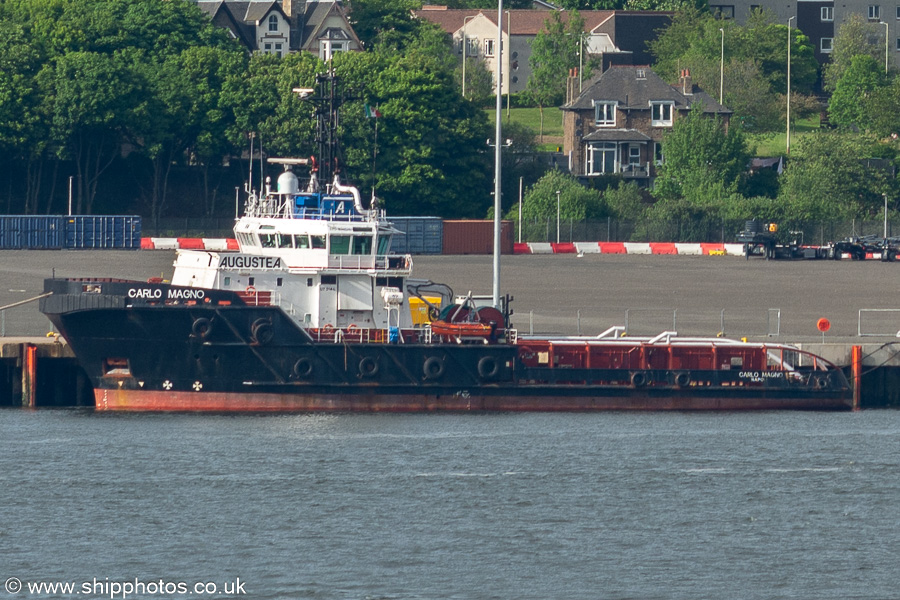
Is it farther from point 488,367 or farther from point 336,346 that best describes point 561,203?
point 336,346

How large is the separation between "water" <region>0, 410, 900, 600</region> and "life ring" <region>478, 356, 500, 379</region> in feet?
3.90

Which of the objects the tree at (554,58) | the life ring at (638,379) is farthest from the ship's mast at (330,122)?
the tree at (554,58)

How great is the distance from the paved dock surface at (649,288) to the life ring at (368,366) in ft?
34.4

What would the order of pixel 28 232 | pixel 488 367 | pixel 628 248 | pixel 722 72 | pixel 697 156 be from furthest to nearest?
pixel 722 72 → pixel 697 156 → pixel 628 248 → pixel 28 232 → pixel 488 367

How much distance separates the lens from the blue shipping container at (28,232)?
90500 millimetres

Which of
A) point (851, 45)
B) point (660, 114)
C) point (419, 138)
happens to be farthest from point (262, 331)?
point (851, 45)

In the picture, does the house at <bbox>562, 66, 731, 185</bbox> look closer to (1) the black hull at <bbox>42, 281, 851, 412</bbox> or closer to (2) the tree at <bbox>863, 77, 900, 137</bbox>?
(2) the tree at <bbox>863, 77, 900, 137</bbox>

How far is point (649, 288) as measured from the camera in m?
70.6

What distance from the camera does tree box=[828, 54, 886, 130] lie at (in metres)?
138

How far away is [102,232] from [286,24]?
61.5 meters

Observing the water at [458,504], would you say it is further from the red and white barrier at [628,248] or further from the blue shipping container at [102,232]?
the red and white barrier at [628,248]

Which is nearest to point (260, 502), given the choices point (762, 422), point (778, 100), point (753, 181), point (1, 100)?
point (762, 422)

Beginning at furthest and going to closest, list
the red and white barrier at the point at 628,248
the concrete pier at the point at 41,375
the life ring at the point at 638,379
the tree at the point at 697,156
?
the tree at the point at 697,156, the red and white barrier at the point at 628,248, the concrete pier at the point at 41,375, the life ring at the point at 638,379

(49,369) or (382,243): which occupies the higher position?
(382,243)
